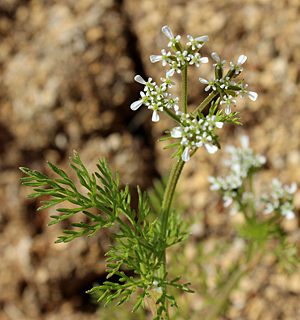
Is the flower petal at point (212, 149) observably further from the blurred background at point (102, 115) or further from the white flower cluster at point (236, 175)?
the blurred background at point (102, 115)

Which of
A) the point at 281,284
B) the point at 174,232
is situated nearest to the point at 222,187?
the point at 174,232

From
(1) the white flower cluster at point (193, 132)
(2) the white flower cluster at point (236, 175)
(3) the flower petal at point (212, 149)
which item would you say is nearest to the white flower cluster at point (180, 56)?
(1) the white flower cluster at point (193, 132)

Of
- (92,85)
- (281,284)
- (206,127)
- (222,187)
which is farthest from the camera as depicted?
(92,85)

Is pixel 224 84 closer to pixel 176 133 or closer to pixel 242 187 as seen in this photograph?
pixel 176 133

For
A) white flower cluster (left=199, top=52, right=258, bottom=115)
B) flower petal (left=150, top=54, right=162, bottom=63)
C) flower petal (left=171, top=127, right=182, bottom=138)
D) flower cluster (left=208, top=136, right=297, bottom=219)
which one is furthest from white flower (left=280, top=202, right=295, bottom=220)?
flower petal (left=150, top=54, right=162, bottom=63)

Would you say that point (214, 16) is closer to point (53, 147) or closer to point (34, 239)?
point (53, 147)
